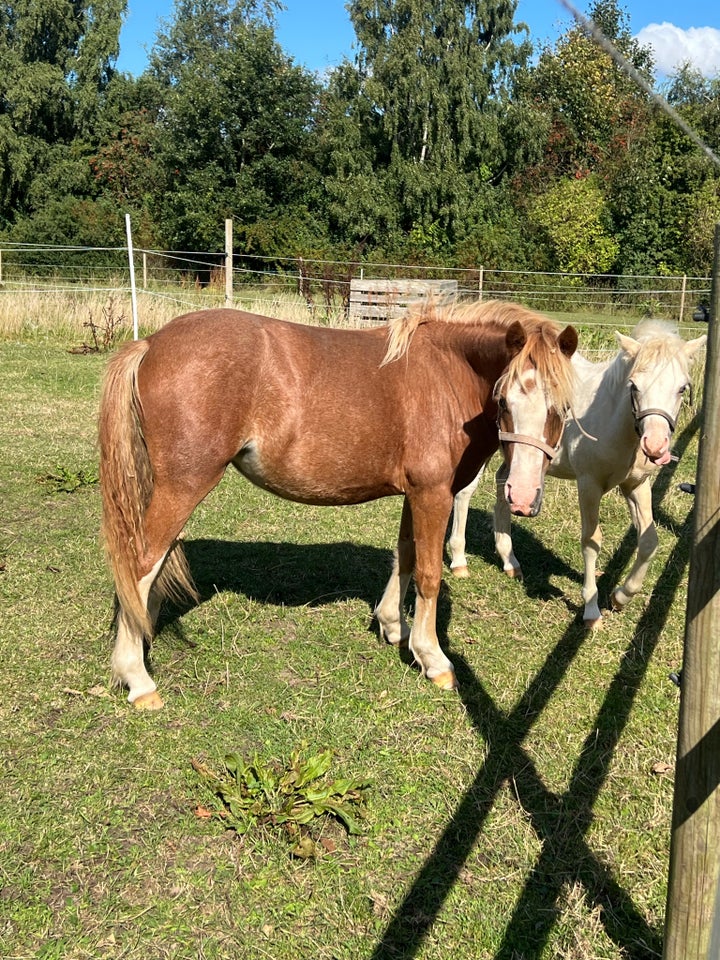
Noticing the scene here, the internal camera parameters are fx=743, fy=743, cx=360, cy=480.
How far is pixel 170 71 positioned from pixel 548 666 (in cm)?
4794

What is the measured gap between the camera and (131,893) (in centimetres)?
256

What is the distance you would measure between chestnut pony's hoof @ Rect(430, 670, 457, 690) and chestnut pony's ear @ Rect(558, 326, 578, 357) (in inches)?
70.1

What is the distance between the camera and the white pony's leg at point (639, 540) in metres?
4.66

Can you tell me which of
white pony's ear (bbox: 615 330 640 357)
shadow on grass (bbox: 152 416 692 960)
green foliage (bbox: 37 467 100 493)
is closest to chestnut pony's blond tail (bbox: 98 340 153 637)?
shadow on grass (bbox: 152 416 692 960)

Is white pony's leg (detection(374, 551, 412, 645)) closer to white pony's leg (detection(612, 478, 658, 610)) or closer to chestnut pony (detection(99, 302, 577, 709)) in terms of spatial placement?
chestnut pony (detection(99, 302, 577, 709))

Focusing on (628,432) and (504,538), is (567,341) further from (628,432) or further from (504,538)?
(504,538)

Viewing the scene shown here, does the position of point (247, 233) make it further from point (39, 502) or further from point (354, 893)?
point (354, 893)

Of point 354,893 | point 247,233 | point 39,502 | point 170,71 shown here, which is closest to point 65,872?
point 354,893

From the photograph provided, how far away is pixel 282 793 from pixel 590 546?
8.95 ft

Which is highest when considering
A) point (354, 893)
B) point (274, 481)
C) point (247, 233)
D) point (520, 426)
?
point (247, 233)

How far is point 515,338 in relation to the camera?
330 centimetres

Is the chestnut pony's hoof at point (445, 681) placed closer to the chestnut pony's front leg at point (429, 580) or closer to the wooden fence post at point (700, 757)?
the chestnut pony's front leg at point (429, 580)

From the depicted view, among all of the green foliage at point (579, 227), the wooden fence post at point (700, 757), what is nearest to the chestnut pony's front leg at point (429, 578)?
the wooden fence post at point (700, 757)

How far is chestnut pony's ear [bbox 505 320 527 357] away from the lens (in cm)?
324
